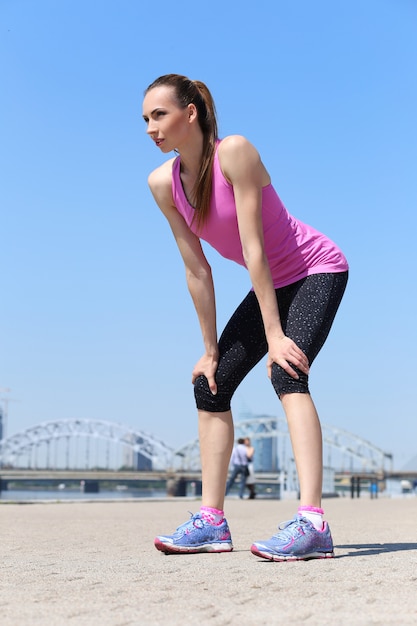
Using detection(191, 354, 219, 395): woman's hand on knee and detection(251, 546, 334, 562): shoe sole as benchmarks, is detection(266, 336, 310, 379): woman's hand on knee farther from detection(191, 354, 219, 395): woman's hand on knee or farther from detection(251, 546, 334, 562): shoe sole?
detection(251, 546, 334, 562): shoe sole

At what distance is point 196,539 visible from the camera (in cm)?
352

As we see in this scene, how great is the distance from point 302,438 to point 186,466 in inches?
3547

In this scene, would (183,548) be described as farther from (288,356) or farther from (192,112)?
(192,112)

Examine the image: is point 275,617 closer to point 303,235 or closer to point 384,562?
point 384,562

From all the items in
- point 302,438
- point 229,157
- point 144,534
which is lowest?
point 144,534

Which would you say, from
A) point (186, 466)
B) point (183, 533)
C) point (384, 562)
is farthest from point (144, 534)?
point (186, 466)

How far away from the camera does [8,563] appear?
323 centimetres

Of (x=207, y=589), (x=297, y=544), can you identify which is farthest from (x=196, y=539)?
(x=207, y=589)

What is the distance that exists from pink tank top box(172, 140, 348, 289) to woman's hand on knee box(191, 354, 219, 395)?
1.36ft

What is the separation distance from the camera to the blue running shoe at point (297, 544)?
3.01 m

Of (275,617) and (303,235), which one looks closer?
(275,617)

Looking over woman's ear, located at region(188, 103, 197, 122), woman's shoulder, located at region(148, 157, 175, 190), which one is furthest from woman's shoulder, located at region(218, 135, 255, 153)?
woman's shoulder, located at region(148, 157, 175, 190)

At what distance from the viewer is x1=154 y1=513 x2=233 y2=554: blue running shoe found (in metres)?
3.48

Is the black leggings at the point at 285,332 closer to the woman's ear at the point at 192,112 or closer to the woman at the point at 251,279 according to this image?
the woman at the point at 251,279
